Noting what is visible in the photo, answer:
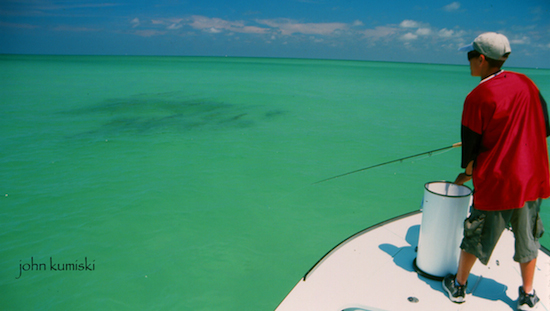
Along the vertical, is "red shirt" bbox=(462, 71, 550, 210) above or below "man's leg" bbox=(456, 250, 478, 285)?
above

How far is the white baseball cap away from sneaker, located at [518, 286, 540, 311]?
52.7 inches

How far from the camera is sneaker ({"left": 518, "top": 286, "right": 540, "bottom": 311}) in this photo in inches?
74.9

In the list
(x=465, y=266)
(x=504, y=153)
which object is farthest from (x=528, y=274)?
(x=504, y=153)

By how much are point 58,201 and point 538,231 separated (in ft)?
20.7

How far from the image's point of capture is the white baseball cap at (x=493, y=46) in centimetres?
175

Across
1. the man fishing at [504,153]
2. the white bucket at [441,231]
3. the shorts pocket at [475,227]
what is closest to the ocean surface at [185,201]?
the white bucket at [441,231]

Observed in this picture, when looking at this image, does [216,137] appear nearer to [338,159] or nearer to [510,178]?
[338,159]

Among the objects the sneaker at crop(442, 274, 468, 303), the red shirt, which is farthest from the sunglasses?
the sneaker at crop(442, 274, 468, 303)

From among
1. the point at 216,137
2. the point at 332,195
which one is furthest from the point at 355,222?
the point at 216,137

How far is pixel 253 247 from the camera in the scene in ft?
14.7

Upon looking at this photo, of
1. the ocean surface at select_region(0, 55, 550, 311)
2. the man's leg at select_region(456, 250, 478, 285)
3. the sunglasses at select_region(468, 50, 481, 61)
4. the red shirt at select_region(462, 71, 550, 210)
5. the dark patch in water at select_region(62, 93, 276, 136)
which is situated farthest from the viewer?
the dark patch in water at select_region(62, 93, 276, 136)

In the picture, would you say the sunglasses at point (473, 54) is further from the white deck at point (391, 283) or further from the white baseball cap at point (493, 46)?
the white deck at point (391, 283)

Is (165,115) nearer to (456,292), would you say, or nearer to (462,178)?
(462,178)

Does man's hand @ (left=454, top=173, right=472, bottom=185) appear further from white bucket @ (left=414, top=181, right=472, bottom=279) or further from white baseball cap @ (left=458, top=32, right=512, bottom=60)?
white baseball cap @ (left=458, top=32, right=512, bottom=60)
